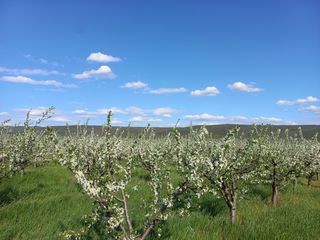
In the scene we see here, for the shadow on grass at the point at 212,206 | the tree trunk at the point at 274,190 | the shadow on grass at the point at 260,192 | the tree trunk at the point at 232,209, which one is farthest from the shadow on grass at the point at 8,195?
the tree trunk at the point at 274,190

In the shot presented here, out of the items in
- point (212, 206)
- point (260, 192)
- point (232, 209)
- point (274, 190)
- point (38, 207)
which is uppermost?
point (232, 209)

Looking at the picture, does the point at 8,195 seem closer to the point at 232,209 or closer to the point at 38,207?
the point at 38,207

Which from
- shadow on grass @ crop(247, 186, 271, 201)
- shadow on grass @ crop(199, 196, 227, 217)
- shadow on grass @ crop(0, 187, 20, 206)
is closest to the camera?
shadow on grass @ crop(199, 196, 227, 217)

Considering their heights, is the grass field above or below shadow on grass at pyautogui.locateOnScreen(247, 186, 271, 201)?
above

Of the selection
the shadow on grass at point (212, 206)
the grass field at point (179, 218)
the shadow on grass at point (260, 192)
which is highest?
the grass field at point (179, 218)

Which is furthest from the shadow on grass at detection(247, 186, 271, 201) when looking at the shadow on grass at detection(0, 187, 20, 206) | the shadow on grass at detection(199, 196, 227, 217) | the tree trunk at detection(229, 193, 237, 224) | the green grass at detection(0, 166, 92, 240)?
the shadow on grass at detection(0, 187, 20, 206)

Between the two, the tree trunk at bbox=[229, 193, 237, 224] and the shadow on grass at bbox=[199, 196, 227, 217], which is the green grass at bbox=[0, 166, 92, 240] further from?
the tree trunk at bbox=[229, 193, 237, 224]

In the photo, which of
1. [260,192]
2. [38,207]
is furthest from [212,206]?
[38,207]

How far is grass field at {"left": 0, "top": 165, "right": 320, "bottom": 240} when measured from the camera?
955 cm

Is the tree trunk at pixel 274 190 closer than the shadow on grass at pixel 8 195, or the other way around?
the shadow on grass at pixel 8 195

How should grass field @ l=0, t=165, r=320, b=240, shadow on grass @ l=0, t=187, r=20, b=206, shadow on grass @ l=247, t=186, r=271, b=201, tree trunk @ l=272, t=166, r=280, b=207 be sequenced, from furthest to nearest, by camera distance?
shadow on grass @ l=247, t=186, r=271, b=201, tree trunk @ l=272, t=166, r=280, b=207, shadow on grass @ l=0, t=187, r=20, b=206, grass field @ l=0, t=165, r=320, b=240

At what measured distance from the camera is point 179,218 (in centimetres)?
1009

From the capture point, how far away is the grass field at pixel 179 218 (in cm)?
955

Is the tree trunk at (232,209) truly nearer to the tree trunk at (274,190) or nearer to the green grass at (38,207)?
the green grass at (38,207)
